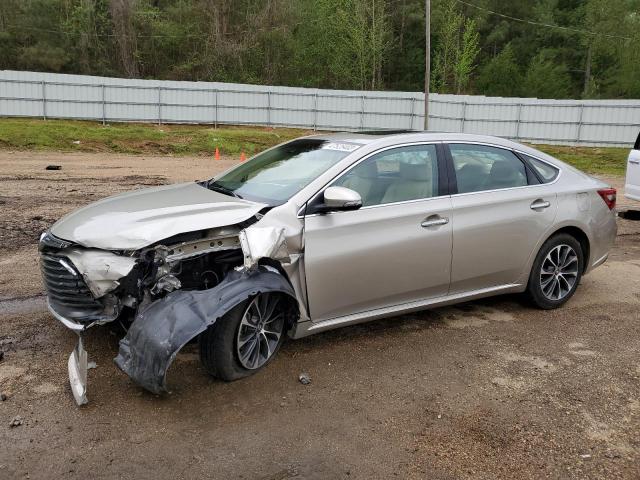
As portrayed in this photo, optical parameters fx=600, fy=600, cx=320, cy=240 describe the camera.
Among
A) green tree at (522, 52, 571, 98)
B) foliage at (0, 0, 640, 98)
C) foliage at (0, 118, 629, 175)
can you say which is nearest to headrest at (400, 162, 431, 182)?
foliage at (0, 118, 629, 175)

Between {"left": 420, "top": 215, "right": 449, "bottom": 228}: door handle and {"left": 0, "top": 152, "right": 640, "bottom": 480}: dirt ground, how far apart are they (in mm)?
946

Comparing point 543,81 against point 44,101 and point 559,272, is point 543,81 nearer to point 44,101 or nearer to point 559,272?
point 44,101

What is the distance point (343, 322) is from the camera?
14.4 feet

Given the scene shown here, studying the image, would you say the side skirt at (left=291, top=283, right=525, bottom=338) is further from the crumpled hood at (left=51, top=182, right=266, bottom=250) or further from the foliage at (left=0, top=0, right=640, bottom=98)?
the foliage at (left=0, top=0, right=640, bottom=98)

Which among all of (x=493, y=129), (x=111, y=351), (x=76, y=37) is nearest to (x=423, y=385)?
(x=111, y=351)

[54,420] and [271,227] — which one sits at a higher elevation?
[271,227]

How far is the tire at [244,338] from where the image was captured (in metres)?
3.83

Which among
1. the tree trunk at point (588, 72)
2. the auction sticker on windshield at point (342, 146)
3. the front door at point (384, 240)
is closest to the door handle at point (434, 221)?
the front door at point (384, 240)

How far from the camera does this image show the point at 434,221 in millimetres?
4699

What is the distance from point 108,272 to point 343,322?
168 cm

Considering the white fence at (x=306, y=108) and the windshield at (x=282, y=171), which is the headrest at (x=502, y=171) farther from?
the white fence at (x=306, y=108)

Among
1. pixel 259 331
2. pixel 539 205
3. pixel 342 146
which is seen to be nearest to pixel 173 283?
pixel 259 331

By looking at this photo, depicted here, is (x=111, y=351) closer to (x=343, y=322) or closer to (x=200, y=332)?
(x=200, y=332)

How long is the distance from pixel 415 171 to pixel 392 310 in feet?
3.73
